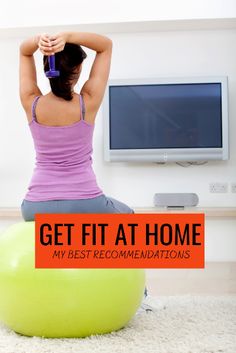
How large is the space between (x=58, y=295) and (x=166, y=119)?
3011 millimetres

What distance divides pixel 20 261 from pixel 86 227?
213mm

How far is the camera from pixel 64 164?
6.31 ft

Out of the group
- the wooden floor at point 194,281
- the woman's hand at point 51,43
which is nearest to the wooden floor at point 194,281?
the wooden floor at point 194,281

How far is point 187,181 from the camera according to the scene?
184 inches

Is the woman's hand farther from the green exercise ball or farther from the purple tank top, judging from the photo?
the green exercise ball

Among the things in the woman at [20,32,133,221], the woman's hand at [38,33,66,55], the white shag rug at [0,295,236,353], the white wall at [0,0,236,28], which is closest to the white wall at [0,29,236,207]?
the white wall at [0,0,236,28]

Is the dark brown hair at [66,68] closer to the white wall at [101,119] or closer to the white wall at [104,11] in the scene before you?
the white wall at [104,11]

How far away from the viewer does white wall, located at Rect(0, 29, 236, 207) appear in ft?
15.3

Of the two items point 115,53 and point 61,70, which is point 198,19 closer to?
point 115,53

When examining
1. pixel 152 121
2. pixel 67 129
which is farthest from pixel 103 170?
pixel 67 129

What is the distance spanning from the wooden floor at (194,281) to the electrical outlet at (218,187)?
807 millimetres

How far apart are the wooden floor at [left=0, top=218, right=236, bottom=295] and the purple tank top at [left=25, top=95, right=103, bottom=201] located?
1.00 meters

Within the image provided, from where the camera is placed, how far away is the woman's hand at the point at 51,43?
1.80 m

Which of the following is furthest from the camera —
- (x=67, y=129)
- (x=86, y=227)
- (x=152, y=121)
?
(x=152, y=121)
